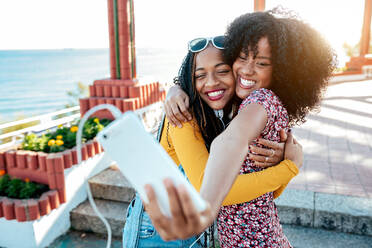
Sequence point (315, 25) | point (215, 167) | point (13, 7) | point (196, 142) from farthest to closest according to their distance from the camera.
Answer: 1. point (13, 7)
2. point (315, 25)
3. point (196, 142)
4. point (215, 167)

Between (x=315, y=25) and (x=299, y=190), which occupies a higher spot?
(x=315, y=25)

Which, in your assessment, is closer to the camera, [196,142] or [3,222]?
[196,142]

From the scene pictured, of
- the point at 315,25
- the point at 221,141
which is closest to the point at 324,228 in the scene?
the point at 315,25

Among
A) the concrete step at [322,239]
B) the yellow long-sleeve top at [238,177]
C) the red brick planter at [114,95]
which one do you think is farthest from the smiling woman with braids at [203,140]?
the red brick planter at [114,95]

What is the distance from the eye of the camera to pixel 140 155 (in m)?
0.57

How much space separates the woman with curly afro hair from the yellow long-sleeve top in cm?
9

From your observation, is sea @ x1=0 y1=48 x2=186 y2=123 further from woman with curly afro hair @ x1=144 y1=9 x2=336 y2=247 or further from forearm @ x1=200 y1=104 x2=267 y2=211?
forearm @ x1=200 y1=104 x2=267 y2=211

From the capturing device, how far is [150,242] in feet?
3.96

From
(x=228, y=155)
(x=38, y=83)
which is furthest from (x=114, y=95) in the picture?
(x=38, y=83)

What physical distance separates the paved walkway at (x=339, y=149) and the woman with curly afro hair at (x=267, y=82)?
6.22 ft

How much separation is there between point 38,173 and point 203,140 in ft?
8.46

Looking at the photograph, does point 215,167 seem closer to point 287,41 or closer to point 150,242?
point 150,242

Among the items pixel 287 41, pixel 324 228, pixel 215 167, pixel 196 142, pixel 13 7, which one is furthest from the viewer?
pixel 13 7

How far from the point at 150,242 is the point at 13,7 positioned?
100233 millimetres
